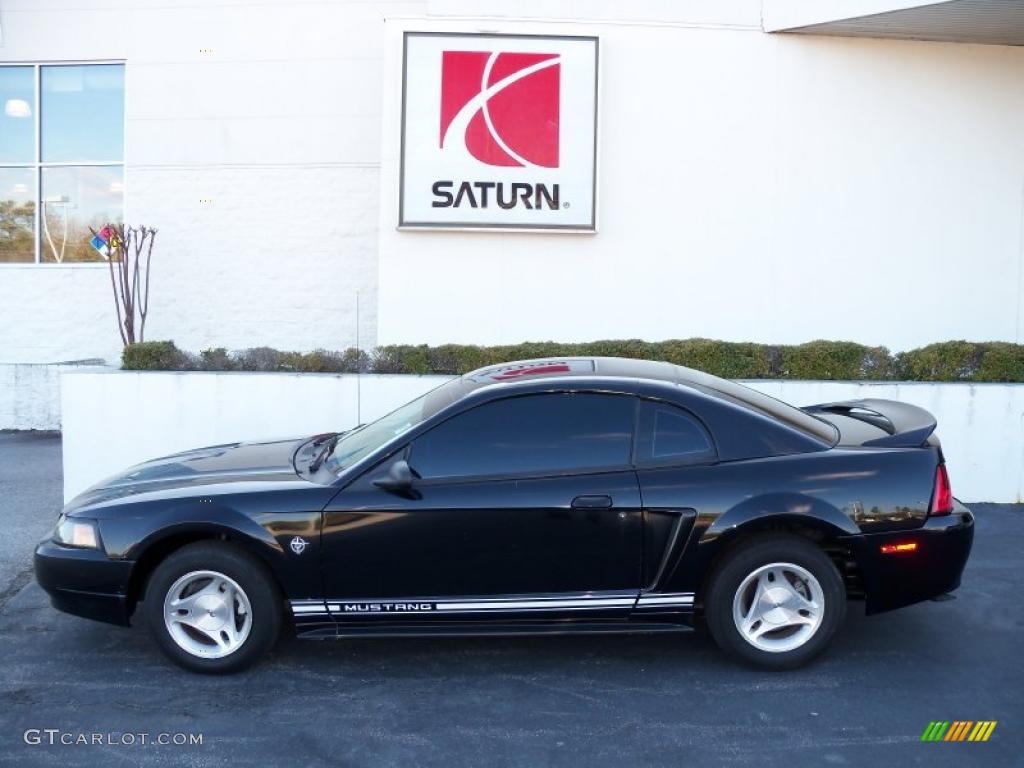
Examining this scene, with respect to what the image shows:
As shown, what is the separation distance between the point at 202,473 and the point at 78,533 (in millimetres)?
685

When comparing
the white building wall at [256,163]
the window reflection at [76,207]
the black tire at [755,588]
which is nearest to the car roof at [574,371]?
the black tire at [755,588]

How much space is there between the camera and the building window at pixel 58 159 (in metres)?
12.9

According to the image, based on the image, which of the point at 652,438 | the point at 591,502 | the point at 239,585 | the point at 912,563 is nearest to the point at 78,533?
the point at 239,585

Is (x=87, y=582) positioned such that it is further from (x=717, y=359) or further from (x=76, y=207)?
(x=76, y=207)

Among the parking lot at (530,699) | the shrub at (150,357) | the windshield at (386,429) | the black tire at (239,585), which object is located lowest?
the parking lot at (530,699)

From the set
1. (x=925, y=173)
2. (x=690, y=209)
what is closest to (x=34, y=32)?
(x=690, y=209)

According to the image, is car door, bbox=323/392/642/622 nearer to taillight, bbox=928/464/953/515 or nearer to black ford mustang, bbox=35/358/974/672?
black ford mustang, bbox=35/358/974/672

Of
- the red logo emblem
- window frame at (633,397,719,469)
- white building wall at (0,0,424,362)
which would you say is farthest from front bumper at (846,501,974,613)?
white building wall at (0,0,424,362)

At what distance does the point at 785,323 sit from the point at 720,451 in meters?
5.22

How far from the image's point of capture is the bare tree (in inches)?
455

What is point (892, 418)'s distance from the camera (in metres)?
6.07

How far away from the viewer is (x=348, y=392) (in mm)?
8797

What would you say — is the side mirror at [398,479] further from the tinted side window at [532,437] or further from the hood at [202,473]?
the hood at [202,473]

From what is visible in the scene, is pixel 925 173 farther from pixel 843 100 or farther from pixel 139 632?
pixel 139 632
